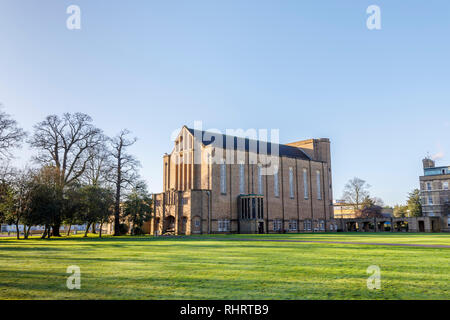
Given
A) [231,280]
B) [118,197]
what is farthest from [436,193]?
[231,280]

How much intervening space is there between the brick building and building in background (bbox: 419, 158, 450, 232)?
18.5 m

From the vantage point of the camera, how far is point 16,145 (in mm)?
38375

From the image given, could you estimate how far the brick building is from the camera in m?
54.7

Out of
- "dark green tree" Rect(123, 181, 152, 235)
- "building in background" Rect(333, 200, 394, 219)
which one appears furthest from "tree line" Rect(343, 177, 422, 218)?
"dark green tree" Rect(123, 181, 152, 235)

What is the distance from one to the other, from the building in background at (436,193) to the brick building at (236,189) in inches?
730

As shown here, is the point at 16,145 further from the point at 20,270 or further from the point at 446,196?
the point at 446,196

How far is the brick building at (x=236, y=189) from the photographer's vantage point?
54656mm

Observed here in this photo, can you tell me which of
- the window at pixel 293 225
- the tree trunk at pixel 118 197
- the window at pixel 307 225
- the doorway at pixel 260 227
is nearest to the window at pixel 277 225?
the window at pixel 293 225

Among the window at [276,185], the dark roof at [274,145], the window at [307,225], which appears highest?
the dark roof at [274,145]

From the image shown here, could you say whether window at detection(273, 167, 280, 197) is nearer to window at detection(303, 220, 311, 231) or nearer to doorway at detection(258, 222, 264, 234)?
doorway at detection(258, 222, 264, 234)

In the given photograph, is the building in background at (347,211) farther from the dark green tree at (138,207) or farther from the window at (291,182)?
the dark green tree at (138,207)

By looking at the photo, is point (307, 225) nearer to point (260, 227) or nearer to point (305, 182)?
point (305, 182)

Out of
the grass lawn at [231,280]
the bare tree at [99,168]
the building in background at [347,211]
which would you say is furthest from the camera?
the building in background at [347,211]

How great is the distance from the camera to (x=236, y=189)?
193 feet
